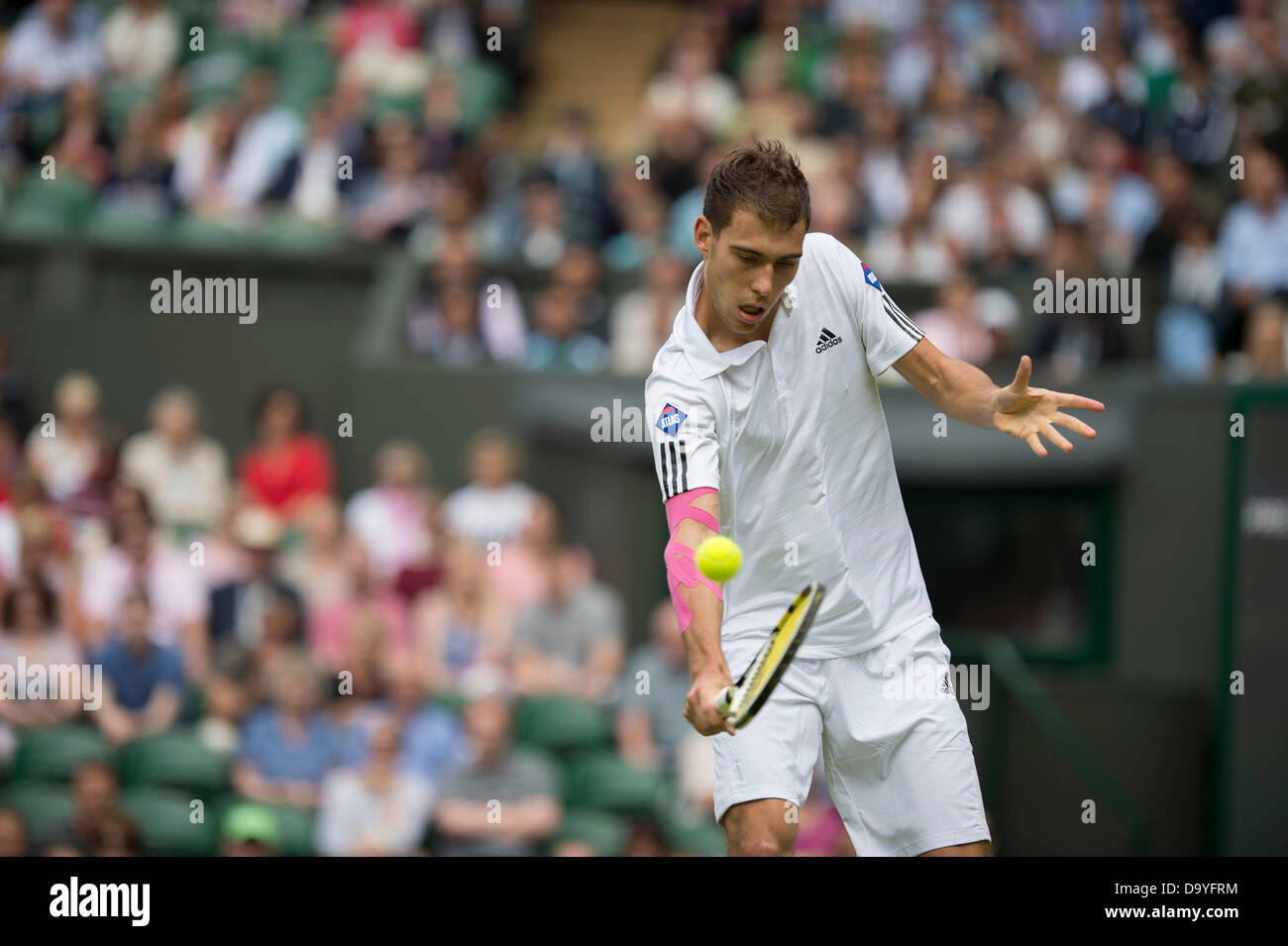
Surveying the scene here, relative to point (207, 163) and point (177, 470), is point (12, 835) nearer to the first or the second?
point (177, 470)

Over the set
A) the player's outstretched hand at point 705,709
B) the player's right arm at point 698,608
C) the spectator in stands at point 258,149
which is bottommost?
the player's outstretched hand at point 705,709

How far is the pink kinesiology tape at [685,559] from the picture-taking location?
423cm

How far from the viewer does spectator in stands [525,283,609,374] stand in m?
10.5

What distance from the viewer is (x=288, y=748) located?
857 centimetres

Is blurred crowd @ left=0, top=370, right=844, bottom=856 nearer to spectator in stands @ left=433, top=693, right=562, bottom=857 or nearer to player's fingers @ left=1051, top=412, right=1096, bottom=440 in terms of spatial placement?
spectator in stands @ left=433, top=693, right=562, bottom=857

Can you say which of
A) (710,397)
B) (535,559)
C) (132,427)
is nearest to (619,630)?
(535,559)

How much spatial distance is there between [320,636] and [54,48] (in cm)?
615

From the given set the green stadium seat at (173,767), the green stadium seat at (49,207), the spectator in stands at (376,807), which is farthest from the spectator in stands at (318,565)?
the green stadium seat at (49,207)

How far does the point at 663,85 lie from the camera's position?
12.4 metres

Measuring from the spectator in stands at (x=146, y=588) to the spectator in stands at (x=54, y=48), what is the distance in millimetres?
4648

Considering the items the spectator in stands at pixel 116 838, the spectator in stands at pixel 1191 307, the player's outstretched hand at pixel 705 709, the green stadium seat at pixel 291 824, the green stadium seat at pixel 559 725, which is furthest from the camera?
the spectator in stands at pixel 1191 307

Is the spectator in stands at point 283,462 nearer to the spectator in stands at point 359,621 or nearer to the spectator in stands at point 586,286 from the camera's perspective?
the spectator in stands at point 359,621

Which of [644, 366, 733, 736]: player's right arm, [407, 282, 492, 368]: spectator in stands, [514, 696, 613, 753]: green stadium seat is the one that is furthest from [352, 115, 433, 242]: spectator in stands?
[644, 366, 733, 736]: player's right arm

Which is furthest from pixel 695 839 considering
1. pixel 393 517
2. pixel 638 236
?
pixel 638 236
